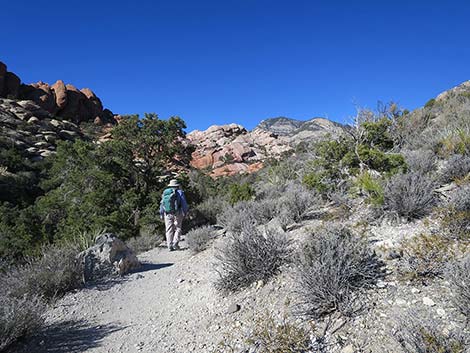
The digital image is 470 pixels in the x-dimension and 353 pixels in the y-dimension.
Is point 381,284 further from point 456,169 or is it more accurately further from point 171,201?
point 171,201

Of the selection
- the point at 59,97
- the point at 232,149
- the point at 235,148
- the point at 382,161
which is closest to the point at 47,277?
the point at 382,161

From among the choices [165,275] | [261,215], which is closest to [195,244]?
[165,275]

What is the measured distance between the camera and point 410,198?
13.2ft

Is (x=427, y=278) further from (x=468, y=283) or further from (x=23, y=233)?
(x=23, y=233)

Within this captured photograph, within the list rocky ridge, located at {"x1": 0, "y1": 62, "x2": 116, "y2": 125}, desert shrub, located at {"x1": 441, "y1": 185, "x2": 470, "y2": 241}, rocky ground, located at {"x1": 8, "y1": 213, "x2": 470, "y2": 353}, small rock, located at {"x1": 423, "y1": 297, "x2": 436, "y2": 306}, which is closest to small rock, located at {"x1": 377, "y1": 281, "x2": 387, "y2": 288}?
rocky ground, located at {"x1": 8, "y1": 213, "x2": 470, "y2": 353}

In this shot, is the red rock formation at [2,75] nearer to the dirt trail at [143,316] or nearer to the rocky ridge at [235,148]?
the rocky ridge at [235,148]

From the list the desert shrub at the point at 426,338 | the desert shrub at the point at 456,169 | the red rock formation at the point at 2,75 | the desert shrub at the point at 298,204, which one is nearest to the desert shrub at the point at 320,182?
the desert shrub at the point at 298,204

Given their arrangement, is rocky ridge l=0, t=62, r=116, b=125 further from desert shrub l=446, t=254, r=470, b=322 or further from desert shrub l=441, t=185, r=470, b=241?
desert shrub l=446, t=254, r=470, b=322

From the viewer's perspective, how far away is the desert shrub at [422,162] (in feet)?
19.3

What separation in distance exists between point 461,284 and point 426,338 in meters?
0.64

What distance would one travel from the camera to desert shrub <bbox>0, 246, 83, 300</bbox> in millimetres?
4098

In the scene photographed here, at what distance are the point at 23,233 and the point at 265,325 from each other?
9579mm

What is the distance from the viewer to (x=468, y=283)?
86.4 inches

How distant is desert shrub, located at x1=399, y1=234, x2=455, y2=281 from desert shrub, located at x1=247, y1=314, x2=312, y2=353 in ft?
3.96
